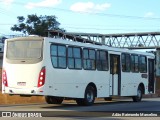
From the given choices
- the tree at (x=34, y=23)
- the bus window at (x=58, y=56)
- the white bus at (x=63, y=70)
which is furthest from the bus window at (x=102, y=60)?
the tree at (x=34, y=23)

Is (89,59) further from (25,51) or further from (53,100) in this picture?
(25,51)

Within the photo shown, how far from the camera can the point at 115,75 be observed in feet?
78.7

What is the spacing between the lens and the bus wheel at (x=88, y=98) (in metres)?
21.2

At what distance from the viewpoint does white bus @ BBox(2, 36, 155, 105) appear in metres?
18.4

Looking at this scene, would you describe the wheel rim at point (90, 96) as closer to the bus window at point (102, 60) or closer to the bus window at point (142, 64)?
the bus window at point (102, 60)

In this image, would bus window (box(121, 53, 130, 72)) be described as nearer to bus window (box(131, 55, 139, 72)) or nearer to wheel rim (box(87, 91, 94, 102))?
bus window (box(131, 55, 139, 72))

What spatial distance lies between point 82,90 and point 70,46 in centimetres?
231

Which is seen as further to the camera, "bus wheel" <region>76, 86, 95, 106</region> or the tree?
the tree

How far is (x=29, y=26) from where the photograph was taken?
304 feet

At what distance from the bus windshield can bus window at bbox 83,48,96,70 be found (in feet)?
10.9

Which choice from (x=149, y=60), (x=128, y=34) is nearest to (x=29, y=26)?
(x=128, y=34)

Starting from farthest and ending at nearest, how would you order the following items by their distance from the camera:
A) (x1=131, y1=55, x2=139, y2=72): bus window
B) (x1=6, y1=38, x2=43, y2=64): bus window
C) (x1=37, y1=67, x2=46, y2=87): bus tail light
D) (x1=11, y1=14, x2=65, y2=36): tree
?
(x1=11, y1=14, x2=65, y2=36): tree → (x1=131, y1=55, x2=139, y2=72): bus window → (x1=6, y1=38, x2=43, y2=64): bus window → (x1=37, y1=67, x2=46, y2=87): bus tail light

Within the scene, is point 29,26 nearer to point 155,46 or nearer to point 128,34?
point 128,34

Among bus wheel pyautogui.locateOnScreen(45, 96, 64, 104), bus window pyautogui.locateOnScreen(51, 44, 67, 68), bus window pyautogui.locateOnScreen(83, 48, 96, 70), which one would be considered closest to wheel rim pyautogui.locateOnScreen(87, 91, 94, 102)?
bus window pyautogui.locateOnScreen(83, 48, 96, 70)
